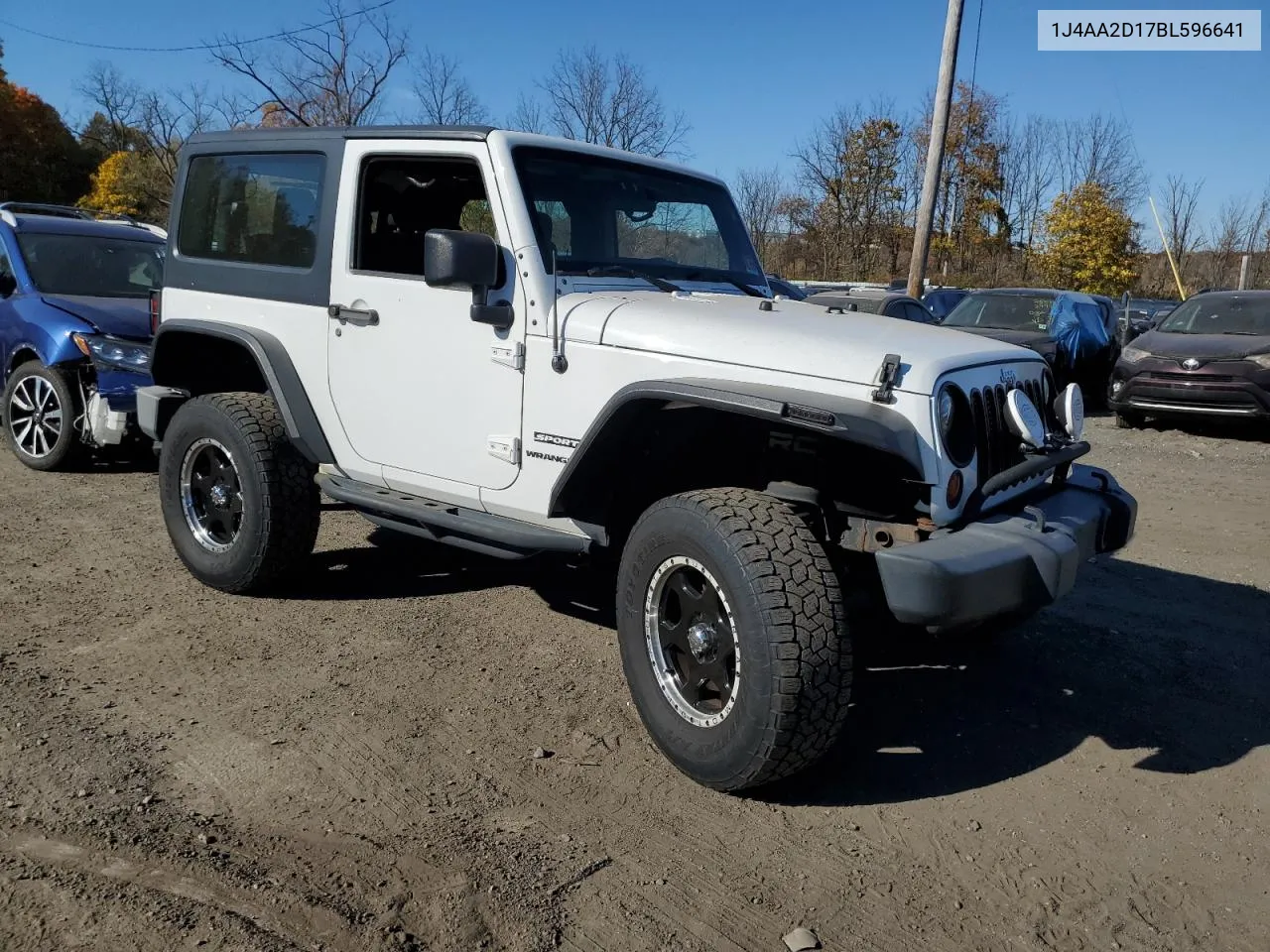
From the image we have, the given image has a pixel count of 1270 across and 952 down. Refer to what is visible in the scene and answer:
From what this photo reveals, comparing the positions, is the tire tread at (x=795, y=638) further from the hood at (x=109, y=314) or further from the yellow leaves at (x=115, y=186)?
the yellow leaves at (x=115, y=186)

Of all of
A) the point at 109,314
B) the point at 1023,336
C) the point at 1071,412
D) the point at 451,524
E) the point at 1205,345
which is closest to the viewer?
the point at 1071,412

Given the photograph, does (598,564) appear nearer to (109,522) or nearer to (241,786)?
(241,786)

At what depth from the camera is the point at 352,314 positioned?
4305mm

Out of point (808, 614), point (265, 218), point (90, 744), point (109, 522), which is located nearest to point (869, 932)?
point (808, 614)

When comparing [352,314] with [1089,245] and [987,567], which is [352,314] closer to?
[987,567]

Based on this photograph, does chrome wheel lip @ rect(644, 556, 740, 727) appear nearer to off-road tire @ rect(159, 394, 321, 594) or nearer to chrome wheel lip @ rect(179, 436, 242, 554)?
off-road tire @ rect(159, 394, 321, 594)

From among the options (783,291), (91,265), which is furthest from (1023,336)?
(91,265)

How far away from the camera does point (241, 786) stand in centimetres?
319

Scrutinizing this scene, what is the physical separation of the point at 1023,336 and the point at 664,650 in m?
10.2

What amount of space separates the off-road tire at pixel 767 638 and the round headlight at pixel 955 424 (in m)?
0.54

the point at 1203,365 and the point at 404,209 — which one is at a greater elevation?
the point at 404,209

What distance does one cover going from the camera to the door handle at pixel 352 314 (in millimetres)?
4246

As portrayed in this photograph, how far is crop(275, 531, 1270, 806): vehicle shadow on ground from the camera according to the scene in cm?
360

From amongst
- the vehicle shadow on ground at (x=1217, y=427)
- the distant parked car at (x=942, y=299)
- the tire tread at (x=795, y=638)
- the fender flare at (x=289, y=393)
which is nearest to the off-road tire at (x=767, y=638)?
the tire tread at (x=795, y=638)
